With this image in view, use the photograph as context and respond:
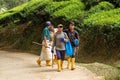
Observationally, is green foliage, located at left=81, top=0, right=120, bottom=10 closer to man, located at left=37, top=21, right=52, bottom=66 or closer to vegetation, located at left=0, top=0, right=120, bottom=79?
vegetation, located at left=0, top=0, right=120, bottom=79

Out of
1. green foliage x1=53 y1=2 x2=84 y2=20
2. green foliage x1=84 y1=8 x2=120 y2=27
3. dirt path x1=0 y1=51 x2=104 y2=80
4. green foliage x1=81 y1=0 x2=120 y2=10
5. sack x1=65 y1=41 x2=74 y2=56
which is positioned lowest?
dirt path x1=0 y1=51 x2=104 y2=80

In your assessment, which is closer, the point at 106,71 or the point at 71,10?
the point at 106,71

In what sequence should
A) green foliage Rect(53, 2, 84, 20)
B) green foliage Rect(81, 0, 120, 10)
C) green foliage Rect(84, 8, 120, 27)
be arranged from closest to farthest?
green foliage Rect(84, 8, 120, 27) → green foliage Rect(53, 2, 84, 20) → green foliage Rect(81, 0, 120, 10)

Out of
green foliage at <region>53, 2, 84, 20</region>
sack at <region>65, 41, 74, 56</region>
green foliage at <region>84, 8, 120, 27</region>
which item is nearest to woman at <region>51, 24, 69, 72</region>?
sack at <region>65, 41, 74, 56</region>

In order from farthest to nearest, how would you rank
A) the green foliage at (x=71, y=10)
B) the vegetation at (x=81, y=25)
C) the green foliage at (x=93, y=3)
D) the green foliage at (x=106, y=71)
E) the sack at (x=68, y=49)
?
the green foliage at (x=93, y=3)
the green foliage at (x=71, y=10)
the vegetation at (x=81, y=25)
the sack at (x=68, y=49)
the green foliage at (x=106, y=71)

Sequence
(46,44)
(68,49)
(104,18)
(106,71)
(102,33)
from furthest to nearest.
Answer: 1. (104,18)
2. (102,33)
3. (46,44)
4. (68,49)
5. (106,71)

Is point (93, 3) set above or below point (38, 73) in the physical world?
above

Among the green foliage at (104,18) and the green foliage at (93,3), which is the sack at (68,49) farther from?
the green foliage at (93,3)

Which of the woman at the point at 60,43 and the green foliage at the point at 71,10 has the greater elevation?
the green foliage at the point at 71,10

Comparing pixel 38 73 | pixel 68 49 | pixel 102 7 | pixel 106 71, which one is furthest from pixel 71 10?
pixel 106 71

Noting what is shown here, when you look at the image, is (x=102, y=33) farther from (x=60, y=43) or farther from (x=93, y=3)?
(x=93, y=3)

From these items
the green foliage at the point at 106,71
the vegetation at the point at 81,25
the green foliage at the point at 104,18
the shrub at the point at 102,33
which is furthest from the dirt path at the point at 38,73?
the green foliage at the point at 104,18

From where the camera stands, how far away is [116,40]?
15.7 meters

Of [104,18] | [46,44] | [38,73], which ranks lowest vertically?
[38,73]
